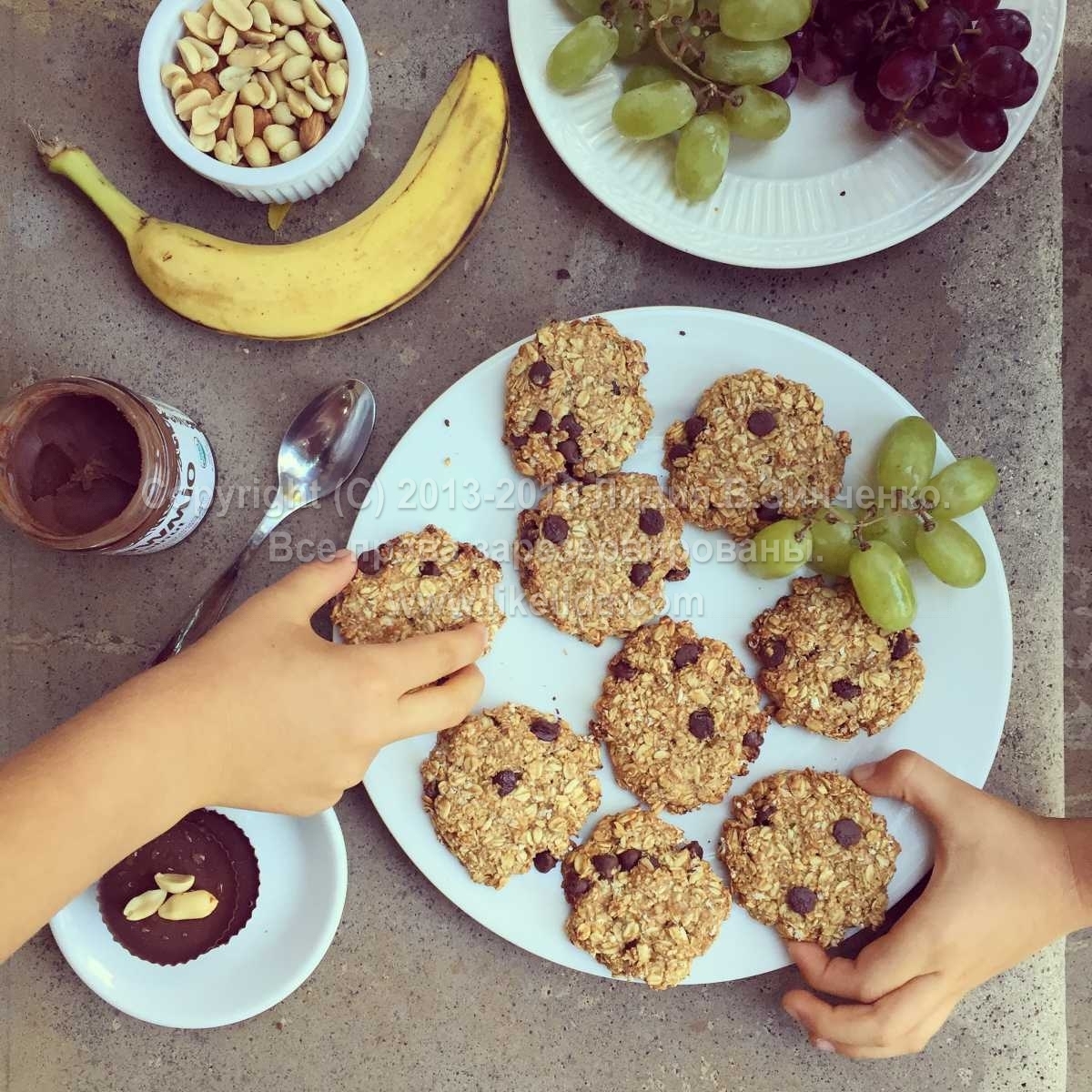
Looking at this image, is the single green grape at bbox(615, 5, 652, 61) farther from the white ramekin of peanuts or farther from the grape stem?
the white ramekin of peanuts

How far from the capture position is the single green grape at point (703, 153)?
101 cm

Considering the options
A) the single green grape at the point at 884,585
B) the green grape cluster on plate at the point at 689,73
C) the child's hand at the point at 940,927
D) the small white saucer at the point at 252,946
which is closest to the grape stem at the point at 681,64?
the green grape cluster on plate at the point at 689,73

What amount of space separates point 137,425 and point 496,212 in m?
0.52

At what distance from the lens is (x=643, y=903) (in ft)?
3.40

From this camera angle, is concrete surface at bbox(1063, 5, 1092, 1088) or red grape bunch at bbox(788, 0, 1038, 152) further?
concrete surface at bbox(1063, 5, 1092, 1088)

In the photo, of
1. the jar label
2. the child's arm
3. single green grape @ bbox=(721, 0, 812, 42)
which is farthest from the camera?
the jar label

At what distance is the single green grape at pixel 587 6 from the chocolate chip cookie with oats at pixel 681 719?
27.9 inches

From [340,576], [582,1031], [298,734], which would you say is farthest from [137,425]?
[582,1031]

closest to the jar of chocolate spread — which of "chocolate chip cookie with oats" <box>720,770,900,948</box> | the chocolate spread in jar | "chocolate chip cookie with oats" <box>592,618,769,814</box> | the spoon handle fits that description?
the chocolate spread in jar

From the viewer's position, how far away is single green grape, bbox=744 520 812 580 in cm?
100

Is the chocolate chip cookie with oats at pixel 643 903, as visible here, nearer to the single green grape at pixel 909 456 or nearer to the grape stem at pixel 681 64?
the single green grape at pixel 909 456

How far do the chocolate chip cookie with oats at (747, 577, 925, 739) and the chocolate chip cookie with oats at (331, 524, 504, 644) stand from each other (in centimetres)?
35

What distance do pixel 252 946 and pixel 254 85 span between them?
3.27ft

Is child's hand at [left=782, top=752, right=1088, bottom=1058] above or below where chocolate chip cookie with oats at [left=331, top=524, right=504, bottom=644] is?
below
